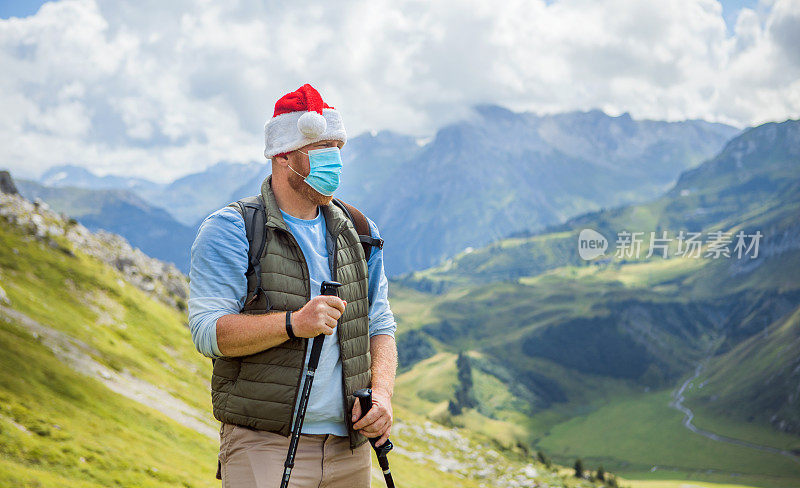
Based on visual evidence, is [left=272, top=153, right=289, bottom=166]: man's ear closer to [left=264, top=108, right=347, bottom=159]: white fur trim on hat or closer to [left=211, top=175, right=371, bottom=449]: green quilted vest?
[left=264, top=108, right=347, bottom=159]: white fur trim on hat

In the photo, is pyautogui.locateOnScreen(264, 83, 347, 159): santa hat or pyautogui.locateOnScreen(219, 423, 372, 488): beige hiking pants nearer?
pyautogui.locateOnScreen(219, 423, 372, 488): beige hiking pants

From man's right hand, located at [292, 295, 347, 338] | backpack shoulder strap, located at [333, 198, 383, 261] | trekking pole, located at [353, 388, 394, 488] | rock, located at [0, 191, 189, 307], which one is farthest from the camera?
rock, located at [0, 191, 189, 307]

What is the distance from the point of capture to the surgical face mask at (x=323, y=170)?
620 cm

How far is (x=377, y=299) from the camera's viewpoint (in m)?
6.80

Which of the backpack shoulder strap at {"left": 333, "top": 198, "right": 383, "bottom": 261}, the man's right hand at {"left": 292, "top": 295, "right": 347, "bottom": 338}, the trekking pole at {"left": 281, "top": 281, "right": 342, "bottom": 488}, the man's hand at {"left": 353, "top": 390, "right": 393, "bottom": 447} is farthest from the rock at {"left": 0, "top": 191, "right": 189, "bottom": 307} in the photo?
the man's right hand at {"left": 292, "top": 295, "right": 347, "bottom": 338}

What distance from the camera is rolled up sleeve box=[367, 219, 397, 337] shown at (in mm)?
6809

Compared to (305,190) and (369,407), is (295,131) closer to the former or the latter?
(305,190)

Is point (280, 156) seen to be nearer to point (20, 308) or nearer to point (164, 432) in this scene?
point (164, 432)

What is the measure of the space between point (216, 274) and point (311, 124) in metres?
1.69

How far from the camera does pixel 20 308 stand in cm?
5462

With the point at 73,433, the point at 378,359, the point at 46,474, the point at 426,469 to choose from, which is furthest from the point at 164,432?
the point at 378,359

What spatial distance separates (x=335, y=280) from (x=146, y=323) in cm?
8130

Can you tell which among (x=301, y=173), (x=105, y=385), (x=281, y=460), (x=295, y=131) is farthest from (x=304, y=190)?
(x=105, y=385)

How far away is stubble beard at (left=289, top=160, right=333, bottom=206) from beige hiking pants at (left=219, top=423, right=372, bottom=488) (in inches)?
88.7
